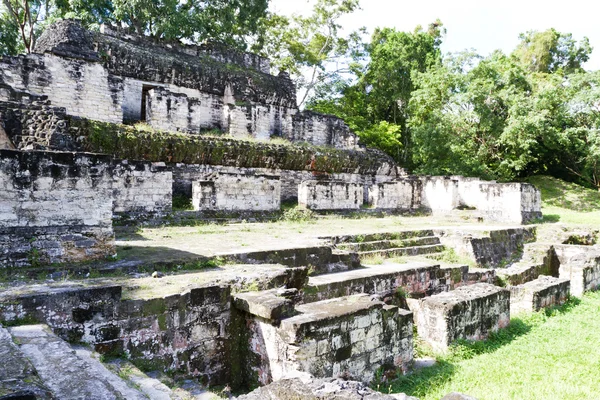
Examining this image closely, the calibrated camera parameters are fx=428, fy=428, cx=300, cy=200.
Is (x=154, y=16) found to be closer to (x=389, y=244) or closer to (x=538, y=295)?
(x=389, y=244)

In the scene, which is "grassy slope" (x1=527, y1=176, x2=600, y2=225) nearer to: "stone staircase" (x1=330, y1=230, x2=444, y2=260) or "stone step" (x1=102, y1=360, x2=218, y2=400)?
"stone staircase" (x1=330, y1=230, x2=444, y2=260)

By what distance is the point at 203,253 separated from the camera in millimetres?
6668

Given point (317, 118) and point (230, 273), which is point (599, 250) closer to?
point (230, 273)

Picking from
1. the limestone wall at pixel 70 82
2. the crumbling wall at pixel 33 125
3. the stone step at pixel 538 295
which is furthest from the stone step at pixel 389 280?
the limestone wall at pixel 70 82

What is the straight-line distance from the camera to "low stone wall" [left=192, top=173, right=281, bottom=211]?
1114 cm

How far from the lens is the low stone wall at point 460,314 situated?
5941 mm

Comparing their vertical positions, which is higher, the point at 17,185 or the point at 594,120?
the point at 594,120

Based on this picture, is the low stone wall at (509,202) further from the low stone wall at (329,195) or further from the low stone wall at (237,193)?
the low stone wall at (237,193)

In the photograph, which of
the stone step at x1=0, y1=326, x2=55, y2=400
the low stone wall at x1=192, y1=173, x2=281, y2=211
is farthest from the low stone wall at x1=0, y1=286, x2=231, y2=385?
the low stone wall at x1=192, y1=173, x2=281, y2=211

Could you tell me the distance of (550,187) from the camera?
22.0 meters

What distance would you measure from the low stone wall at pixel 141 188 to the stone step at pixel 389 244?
4548 millimetres

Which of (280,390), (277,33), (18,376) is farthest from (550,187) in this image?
(18,376)

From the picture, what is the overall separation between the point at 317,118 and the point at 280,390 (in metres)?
16.1

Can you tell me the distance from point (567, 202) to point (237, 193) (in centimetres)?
1656
